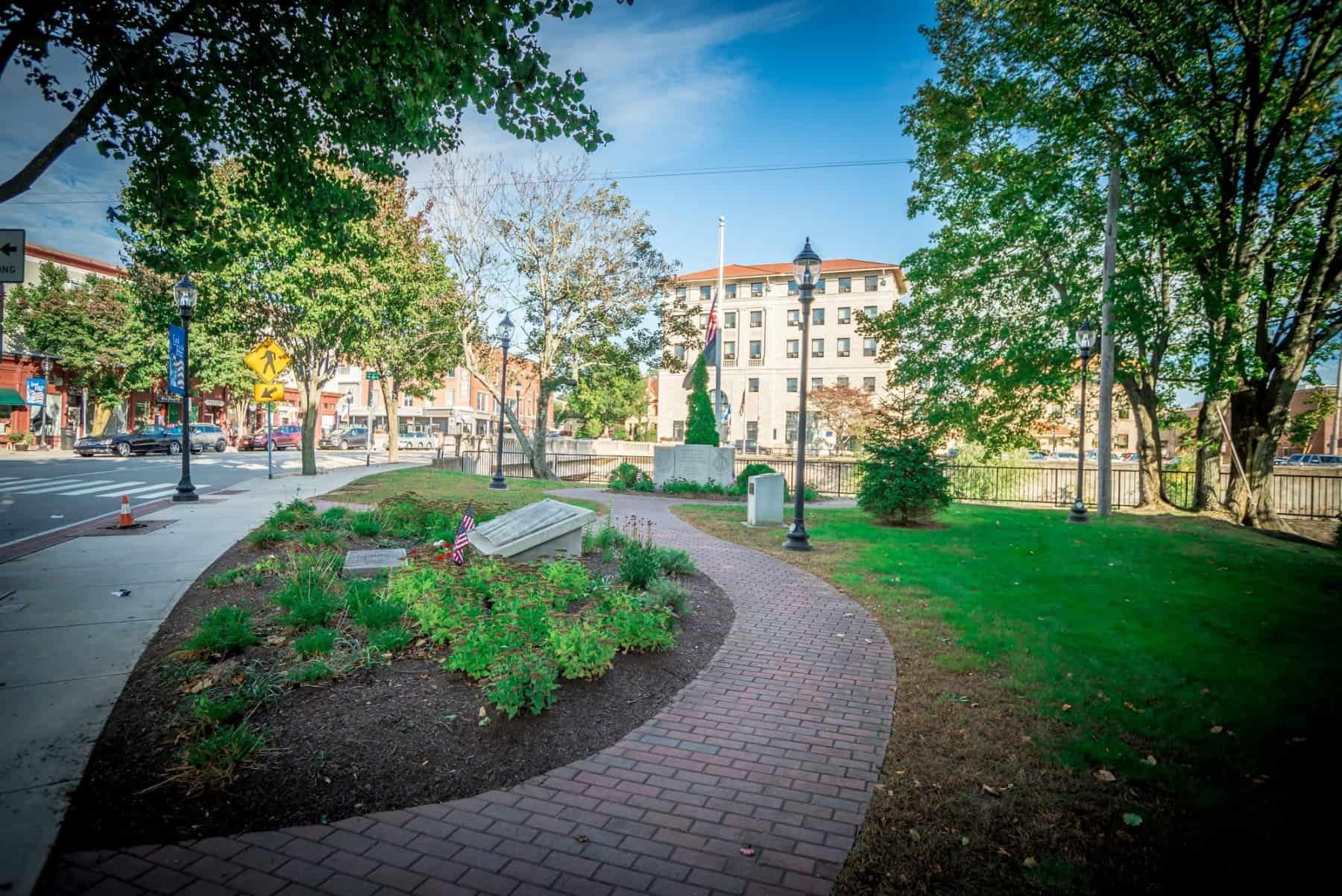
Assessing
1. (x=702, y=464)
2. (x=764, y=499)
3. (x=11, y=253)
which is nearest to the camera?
(x=11, y=253)

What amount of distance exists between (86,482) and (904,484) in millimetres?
22572

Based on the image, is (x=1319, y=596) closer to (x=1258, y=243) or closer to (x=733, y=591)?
(x=733, y=591)

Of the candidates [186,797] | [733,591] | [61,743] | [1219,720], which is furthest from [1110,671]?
[61,743]

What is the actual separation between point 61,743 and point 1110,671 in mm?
7373

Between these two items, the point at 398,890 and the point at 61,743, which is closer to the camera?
the point at 398,890

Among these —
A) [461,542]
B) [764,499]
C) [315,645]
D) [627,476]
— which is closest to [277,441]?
[627,476]

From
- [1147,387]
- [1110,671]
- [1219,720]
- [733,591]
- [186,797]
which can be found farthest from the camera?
[1147,387]

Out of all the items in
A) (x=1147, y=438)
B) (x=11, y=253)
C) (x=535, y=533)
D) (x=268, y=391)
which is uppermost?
(x=11, y=253)

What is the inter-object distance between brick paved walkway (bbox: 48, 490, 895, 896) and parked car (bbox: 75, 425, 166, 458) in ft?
130

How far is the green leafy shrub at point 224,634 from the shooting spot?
495 centimetres

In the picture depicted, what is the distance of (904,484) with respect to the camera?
13.5 m

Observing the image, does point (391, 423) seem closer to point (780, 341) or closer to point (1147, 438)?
point (1147, 438)

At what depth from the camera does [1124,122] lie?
1616 centimetres

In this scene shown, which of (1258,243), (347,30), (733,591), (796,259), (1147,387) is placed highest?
(1258,243)
